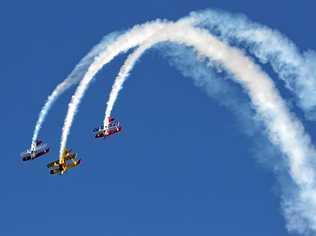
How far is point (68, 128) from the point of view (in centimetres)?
13975

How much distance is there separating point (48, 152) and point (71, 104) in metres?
11.8

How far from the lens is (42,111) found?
466 ft

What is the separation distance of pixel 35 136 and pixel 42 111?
3.27 m

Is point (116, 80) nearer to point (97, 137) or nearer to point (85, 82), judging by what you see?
point (85, 82)

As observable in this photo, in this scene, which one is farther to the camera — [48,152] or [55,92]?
[48,152]

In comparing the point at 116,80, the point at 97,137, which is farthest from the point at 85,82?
the point at 97,137

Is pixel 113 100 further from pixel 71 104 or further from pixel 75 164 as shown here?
pixel 75 164

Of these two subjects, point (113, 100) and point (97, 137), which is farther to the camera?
point (97, 137)

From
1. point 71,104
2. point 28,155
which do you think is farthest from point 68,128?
point 28,155

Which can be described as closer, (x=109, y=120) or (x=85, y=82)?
(x=85, y=82)

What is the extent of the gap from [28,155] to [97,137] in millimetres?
7680

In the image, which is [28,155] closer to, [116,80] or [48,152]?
[48,152]

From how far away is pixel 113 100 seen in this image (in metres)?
137

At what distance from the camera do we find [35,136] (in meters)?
144
